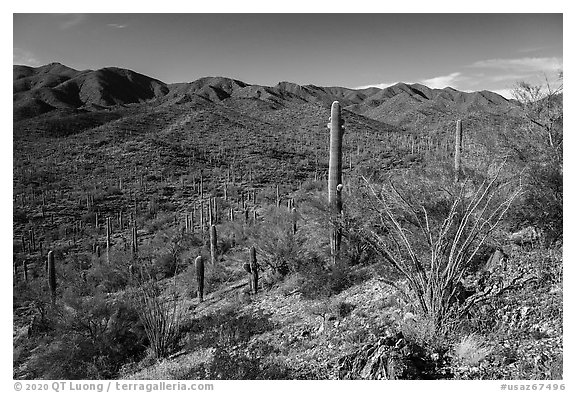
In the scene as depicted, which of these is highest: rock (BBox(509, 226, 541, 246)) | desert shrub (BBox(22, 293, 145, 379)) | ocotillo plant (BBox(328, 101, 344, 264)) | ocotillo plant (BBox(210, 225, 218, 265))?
ocotillo plant (BBox(328, 101, 344, 264))

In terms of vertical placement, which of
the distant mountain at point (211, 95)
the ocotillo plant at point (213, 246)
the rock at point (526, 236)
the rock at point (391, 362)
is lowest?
the ocotillo plant at point (213, 246)

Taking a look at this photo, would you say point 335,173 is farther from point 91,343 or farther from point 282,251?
point 91,343

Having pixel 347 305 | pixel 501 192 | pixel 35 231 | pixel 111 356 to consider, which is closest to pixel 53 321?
pixel 111 356

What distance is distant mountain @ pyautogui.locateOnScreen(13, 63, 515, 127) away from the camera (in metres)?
55.8

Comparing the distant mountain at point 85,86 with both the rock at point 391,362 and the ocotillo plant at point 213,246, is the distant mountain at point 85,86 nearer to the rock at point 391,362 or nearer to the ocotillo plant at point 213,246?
the ocotillo plant at point 213,246

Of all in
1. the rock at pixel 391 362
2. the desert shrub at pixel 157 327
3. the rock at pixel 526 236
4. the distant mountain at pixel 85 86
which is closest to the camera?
the rock at pixel 391 362

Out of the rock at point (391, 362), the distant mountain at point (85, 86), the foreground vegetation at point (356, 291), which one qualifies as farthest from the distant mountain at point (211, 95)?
the rock at point (391, 362)

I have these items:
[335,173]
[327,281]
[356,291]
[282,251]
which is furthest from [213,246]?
[356,291]

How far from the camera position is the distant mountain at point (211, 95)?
183ft

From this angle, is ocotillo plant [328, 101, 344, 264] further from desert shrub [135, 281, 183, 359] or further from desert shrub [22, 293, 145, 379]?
desert shrub [22, 293, 145, 379]

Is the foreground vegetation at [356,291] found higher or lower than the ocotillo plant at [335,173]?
lower

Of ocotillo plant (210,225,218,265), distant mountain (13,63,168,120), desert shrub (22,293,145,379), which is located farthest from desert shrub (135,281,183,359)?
distant mountain (13,63,168,120)

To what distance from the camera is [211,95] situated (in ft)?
216
